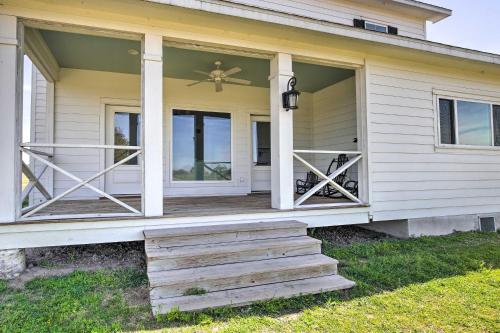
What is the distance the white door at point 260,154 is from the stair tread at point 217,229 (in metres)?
3.24

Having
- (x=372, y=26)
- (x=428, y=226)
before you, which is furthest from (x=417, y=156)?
(x=372, y=26)

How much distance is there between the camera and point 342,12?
714 cm

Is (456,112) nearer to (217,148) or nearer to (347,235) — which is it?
(347,235)

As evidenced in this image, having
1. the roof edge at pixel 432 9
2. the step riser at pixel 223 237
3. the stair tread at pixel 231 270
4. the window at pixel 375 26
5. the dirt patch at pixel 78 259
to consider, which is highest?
the roof edge at pixel 432 9

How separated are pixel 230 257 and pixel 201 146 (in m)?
3.75

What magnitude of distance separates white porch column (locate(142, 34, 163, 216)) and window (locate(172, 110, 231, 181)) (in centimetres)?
273

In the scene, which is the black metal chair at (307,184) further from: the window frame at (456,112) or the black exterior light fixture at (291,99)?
the black exterior light fixture at (291,99)

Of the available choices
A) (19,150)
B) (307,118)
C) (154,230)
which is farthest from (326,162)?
(19,150)

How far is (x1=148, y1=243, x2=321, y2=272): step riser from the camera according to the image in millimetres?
2832

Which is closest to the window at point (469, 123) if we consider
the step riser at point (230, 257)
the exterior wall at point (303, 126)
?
the exterior wall at point (303, 126)

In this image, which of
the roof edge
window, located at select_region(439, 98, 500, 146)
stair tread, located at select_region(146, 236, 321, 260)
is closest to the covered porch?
stair tread, located at select_region(146, 236, 321, 260)

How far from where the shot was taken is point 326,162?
22.7 feet

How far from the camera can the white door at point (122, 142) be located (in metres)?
5.82

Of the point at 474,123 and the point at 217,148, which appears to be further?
the point at 217,148
